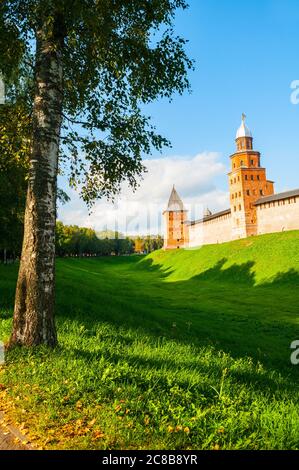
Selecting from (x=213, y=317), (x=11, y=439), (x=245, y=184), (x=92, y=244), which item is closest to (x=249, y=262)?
(x=213, y=317)

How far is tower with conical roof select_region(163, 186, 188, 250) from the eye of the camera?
115 metres

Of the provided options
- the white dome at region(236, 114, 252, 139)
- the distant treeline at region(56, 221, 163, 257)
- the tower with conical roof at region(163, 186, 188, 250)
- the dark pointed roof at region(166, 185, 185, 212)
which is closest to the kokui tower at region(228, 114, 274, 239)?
the white dome at region(236, 114, 252, 139)

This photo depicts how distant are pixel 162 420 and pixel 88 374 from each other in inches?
73.7

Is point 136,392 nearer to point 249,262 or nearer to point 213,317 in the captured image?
point 213,317

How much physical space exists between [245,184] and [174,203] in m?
44.7

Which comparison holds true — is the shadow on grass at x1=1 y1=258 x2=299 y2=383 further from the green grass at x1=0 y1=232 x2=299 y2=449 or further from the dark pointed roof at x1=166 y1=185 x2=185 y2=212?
the dark pointed roof at x1=166 y1=185 x2=185 y2=212

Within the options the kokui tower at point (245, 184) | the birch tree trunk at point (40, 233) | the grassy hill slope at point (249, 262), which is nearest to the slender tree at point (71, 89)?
the birch tree trunk at point (40, 233)

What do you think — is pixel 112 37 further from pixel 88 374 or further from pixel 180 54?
pixel 88 374

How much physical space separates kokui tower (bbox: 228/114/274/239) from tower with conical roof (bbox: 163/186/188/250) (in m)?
34.6

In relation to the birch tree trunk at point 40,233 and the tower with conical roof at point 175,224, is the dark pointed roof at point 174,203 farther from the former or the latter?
the birch tree trunk at point 40,233

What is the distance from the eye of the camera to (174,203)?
12156 cm

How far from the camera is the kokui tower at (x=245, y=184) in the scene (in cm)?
7562
